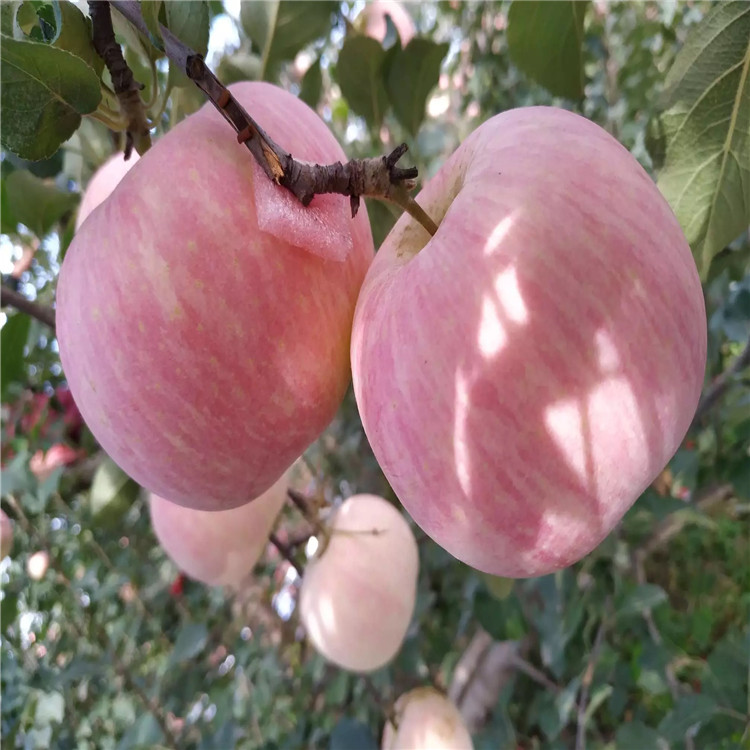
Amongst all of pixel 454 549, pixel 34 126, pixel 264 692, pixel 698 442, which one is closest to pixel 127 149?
pixel 34 126

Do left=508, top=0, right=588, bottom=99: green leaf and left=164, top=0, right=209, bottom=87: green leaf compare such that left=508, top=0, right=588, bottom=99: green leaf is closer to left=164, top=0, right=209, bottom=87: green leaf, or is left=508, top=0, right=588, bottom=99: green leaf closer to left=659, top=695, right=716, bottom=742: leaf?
left=164, top=0, right=209, bottom=87: green leaf

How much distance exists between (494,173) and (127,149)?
0.82 feet

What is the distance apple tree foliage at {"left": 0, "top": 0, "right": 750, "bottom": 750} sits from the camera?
1.27 feet

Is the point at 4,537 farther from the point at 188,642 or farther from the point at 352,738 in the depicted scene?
the point at 352,738

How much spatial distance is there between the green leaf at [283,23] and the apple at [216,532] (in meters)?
0.39

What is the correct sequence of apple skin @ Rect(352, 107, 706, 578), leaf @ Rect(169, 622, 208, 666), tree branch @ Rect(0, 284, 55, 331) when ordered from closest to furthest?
apple skin @ Rect(352, 107, 706, 578), tree branch @ Rect(0, 284, 55, 331), leaf @ Rect(169, 622, 208, 666)

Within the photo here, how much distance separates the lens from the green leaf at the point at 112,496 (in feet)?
2.13

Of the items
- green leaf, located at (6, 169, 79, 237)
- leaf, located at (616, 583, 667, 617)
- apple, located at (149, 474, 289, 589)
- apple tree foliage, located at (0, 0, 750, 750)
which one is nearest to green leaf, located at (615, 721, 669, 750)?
apple tree foliage, located at (0, 0, 750, 750)

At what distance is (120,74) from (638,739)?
0.77 m

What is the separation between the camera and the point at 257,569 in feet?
3.99

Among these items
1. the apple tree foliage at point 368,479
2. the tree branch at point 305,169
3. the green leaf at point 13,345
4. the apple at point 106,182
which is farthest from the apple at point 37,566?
the tree branch at point 305,169

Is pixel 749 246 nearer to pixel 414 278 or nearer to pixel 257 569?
pixel 414 278

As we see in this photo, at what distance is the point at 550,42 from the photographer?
45 cm

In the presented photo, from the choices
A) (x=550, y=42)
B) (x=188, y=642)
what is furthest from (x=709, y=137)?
(x=188, y=642)
